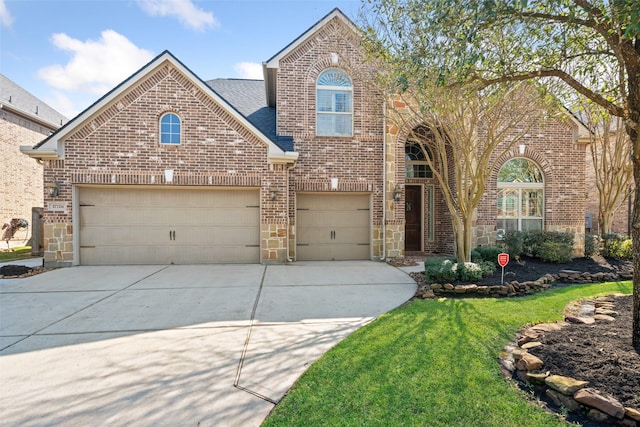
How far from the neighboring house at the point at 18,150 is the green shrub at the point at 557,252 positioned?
21316 mm

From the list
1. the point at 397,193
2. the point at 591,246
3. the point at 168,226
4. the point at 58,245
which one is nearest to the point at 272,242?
the point at 168,226

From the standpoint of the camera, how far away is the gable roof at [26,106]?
14799mm

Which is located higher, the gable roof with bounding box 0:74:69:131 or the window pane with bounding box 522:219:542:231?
the gable roof with bounding box 0:74:69:131

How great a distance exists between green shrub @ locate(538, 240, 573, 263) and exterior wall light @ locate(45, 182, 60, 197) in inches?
532

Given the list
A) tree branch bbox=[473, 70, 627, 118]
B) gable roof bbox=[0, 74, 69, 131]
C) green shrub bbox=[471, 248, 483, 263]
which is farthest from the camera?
gable roof bbox=[0, 74, 69, 131]

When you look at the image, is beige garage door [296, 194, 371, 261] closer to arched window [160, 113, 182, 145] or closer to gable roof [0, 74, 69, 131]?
arched window [160, 113, 182, 145]

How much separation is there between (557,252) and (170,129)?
11.4 metres

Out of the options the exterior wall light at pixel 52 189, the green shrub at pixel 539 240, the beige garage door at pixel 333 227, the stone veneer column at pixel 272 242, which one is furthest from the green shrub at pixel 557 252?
the exterior wall light at pixel 52 189

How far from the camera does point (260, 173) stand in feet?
28.8

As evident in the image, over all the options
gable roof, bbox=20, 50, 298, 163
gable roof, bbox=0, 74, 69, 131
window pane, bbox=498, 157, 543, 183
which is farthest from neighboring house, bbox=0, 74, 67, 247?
window pane, bbox=498, 157, 543, 183

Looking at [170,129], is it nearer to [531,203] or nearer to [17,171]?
[531,203]

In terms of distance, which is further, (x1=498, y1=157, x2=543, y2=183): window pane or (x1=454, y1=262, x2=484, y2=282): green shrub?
(x1=498, y1=157, x2=543, y2=183): window pane

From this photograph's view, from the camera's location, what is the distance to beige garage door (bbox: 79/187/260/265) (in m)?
8.64

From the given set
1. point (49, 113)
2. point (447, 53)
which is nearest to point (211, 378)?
point (447, 53)
